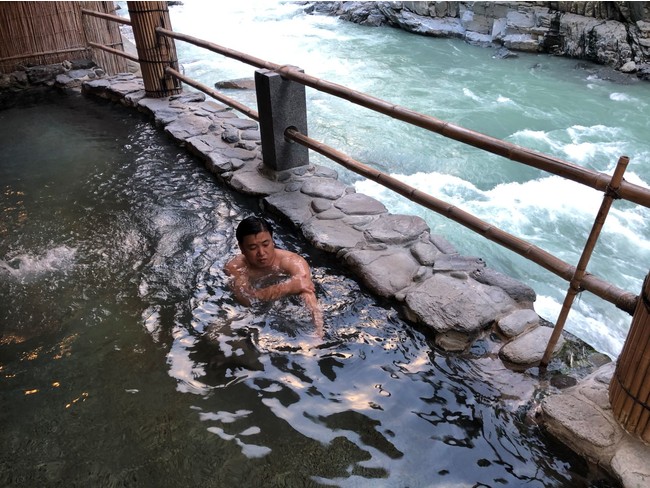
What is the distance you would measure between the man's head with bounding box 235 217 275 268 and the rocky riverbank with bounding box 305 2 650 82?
11950mm

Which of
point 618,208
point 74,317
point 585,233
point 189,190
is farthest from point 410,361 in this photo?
point 618,208

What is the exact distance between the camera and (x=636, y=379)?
210 centimetres

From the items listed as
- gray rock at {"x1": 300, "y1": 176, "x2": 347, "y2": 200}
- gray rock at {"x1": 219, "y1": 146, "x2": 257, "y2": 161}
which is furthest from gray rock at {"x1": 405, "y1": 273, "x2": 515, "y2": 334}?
gray rock at {"x1": 219, "y1": 146, "x2": 257, "y2": 161}

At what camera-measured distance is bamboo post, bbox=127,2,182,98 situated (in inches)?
255

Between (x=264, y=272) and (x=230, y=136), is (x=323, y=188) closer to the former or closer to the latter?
(x=264, y=272)

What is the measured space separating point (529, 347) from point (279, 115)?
2977 millimetres

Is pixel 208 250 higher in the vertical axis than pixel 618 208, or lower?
higher

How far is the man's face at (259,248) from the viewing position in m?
3.21

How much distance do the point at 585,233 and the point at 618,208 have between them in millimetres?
921

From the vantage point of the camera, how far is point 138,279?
3.67m

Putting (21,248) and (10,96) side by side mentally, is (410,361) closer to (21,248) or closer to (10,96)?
(21,248)

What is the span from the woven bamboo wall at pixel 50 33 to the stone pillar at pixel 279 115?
616 cm

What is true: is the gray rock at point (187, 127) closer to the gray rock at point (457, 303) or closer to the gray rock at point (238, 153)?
the gray rock at point (238, 153)

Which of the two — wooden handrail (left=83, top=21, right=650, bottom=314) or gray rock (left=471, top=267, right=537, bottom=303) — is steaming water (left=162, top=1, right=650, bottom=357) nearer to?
gray rock (left=471, top=267, right=537, bottom=303)
